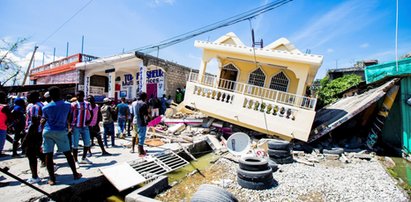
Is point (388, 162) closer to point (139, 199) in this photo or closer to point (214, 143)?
point (214, 143)

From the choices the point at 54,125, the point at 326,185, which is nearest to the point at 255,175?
the point at 326,185

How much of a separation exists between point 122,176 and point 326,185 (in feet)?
16.4

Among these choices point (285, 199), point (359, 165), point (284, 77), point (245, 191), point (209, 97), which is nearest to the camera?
point (285, 199)

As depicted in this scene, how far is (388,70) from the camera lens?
8617mm

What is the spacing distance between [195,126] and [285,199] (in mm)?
7153

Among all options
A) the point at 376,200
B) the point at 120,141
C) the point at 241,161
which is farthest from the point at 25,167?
the point at 376,200

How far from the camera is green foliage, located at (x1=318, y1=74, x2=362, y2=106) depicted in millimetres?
17420

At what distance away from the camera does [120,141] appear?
8.58 metres

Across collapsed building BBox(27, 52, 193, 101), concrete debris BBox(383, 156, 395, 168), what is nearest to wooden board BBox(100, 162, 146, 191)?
concrete debris BBox(383, 156, 395, 168)

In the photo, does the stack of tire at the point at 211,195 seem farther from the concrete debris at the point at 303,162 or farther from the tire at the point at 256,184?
the concrete debris at the point at 303,162

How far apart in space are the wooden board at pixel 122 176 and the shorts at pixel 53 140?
3.52ft

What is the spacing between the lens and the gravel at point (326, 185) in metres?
4.79

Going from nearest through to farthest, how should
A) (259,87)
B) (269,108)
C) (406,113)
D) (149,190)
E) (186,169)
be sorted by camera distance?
(149,190) → (186,169) → (406,113) → (269,108) → (259,87)

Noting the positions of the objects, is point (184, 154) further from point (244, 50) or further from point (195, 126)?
point (244, 50)
